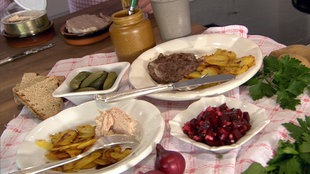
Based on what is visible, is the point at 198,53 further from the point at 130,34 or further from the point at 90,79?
the point at 90,79

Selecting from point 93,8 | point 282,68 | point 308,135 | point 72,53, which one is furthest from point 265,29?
point 308,135

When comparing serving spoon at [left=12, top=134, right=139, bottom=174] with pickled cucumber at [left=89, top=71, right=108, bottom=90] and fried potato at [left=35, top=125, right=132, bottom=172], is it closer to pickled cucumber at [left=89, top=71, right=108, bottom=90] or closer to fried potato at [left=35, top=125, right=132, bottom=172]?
fried potato at [left=35, top=125, right=132, bottom=172]

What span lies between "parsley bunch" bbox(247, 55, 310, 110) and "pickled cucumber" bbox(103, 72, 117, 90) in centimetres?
31

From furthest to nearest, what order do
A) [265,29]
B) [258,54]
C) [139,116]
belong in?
1. [265,29]
2. [258,54]
3. [139,116]

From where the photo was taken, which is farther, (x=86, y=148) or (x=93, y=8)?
(x=93, y=8)

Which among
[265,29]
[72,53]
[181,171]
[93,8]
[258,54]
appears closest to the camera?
[181,171]

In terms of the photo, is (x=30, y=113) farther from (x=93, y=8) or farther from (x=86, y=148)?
(x=93, y=8)

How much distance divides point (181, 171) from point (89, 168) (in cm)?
17

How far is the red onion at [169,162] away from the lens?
0.63 meters

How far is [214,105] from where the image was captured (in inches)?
30.1

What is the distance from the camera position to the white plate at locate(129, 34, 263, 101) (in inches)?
31.8

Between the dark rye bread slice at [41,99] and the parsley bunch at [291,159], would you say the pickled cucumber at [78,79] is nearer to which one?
the dark rye bread slice at [41,99]

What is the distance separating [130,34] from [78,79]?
7.7 inches

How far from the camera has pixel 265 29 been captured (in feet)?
9.09
